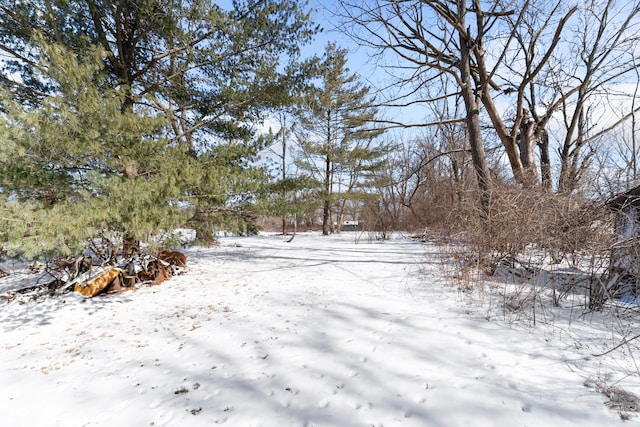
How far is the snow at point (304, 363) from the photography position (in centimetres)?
179

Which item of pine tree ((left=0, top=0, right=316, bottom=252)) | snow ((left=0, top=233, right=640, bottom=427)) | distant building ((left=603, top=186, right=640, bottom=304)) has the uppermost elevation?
pine tree ((left=0, top=0, right=316, bottom=252))

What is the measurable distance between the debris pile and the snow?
31 centimetres

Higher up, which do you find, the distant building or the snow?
the distant building

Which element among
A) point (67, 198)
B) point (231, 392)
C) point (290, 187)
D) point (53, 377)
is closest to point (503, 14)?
point (290, 187)

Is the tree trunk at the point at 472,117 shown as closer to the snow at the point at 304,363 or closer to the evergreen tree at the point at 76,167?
the snow at the point at 304,363

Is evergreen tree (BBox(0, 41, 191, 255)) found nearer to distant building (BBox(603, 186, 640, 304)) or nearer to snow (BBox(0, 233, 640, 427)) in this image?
snow (BBox(0, 233, 640, 427))

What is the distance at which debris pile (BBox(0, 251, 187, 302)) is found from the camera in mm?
4324

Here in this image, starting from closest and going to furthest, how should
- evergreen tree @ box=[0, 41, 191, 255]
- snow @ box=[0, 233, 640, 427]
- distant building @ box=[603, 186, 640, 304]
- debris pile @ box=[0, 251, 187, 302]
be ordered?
snow @ box=[0, 233, 640, 427]
distant building @ box=[603, 186, 640, 304]
evergreen tree @ box=[0, 41, 191, 255]
debris pile @ box=[0, 251, 187, 302]

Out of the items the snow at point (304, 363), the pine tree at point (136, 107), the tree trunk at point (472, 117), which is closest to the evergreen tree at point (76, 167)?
the pine tree at point (136, 107)

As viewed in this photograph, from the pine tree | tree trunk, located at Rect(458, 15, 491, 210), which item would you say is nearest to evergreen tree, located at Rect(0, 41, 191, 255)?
the pine tree

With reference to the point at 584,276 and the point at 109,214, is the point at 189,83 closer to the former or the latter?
the point at 109,214

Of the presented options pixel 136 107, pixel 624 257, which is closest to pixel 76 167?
pixel 136 107

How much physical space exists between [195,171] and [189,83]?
3.04 metres

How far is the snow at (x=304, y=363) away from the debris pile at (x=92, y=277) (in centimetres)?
31
